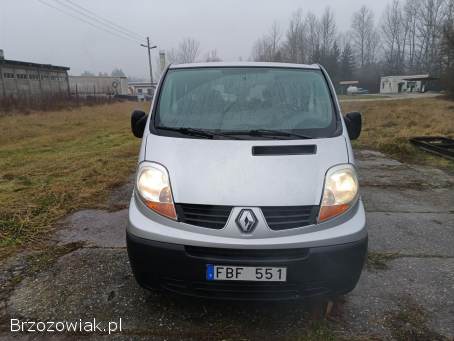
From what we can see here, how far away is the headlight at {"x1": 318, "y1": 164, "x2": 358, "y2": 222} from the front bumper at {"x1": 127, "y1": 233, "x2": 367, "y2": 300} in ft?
0.77

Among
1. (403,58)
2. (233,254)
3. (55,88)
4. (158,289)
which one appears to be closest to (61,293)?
(158,289)

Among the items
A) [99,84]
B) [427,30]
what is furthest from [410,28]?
[99,84]

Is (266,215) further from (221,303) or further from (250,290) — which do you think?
(221,303)

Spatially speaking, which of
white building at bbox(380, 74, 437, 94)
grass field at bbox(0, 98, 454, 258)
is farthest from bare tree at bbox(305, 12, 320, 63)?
grass field at bbox(0, 98, 454, 258)

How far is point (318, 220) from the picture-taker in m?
2.39

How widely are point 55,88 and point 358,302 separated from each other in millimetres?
42676

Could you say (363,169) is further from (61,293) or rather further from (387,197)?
(61,293)

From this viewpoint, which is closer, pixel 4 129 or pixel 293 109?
pixel 293 109

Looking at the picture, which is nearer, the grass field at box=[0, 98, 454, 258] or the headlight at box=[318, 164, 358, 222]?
the headlight at box=[318, 164, 358, 222]

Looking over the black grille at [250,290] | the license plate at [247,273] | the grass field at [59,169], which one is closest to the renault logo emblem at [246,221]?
the license plate at [247,273]

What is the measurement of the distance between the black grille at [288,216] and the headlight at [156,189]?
0.63 meters

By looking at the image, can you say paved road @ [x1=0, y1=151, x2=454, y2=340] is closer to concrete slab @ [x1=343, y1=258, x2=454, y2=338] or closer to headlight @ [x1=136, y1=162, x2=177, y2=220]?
concrete slab @ [x1=343, y1=258, x2=454, y2=338]

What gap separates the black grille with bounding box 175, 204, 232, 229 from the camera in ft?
7.70

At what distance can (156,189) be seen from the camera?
2537mm
